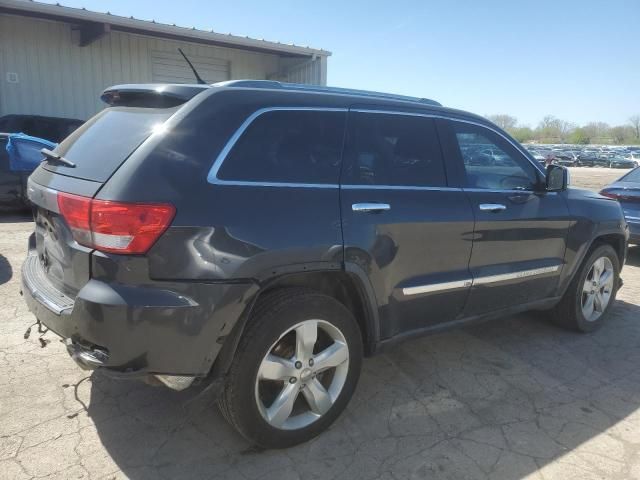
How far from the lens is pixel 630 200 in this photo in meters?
7.22

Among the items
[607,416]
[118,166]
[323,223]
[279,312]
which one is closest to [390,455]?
[279,312]

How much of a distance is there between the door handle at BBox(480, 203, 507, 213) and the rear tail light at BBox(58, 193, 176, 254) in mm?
2148

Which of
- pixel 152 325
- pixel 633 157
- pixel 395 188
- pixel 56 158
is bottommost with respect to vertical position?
pixel 633 157

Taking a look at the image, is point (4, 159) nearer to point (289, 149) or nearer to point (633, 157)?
point (289, 149)

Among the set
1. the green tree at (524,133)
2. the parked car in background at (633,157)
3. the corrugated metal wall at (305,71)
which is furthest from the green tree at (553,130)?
the corrugated metal wall at (305,71)

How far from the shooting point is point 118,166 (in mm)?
2355

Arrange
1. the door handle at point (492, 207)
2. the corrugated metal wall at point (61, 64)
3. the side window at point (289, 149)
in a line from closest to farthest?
the side window at point (289, 149), the door handle at point (492, 207), the corrugated metal wall at point (61, 64)

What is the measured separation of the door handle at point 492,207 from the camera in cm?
348

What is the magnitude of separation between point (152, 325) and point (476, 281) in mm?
2203

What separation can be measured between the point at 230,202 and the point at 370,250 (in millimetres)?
868

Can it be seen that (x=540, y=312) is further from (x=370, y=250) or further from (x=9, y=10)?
(x=9, y=10)

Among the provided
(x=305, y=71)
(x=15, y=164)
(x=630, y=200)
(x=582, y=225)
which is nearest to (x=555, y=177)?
(x=582, y=225)

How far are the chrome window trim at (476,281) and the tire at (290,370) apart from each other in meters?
0.50

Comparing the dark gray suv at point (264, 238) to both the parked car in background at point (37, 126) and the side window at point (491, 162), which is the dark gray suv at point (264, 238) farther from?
the parked car in background at point (37, 126)
